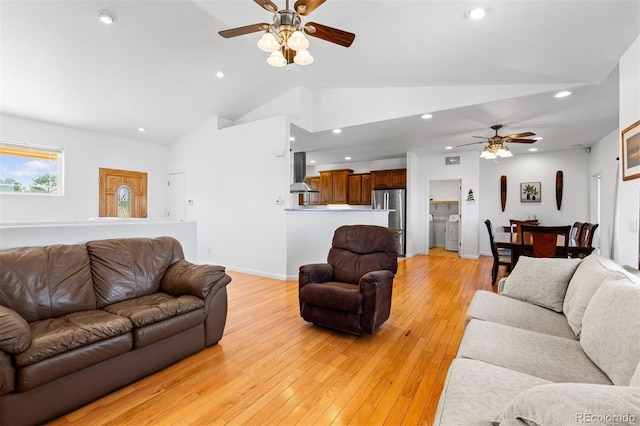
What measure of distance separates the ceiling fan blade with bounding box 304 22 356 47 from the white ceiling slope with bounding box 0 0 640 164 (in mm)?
506

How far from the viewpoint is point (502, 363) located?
1.42m

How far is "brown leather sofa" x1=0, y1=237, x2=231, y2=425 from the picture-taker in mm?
1529

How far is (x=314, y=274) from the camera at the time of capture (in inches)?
119

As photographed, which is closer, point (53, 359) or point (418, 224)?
point (53, 359)

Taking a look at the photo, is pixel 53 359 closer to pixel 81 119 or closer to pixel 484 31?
pixel 484 31

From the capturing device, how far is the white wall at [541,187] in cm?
673

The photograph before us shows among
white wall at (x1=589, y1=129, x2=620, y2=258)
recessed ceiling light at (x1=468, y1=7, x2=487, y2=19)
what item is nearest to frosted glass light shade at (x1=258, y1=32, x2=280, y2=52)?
recessed ceiling light at (x1=468, y1=7, x2=487, y2=19)

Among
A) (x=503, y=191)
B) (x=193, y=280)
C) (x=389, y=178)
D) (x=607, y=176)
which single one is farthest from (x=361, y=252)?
(x=503, y=191)

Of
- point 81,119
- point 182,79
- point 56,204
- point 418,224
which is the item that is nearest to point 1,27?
point 182,79

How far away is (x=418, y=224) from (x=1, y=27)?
7719 mm

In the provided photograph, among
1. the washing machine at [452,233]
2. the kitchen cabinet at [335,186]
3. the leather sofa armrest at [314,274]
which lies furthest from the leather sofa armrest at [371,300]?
the washing machine at [452,233]

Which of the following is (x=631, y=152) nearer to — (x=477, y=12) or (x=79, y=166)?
(x=477, y=12)

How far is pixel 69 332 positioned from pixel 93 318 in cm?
28

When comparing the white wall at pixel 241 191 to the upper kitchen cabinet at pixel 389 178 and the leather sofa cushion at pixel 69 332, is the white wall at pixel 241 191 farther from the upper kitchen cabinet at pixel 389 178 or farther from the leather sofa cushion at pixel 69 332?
the upper kitchen cabinet at pixel 389 178
